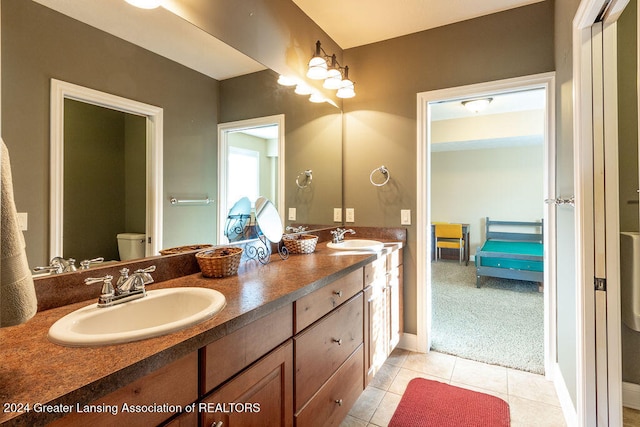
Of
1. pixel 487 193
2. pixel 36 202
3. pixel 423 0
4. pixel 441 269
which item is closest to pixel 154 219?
pixel 36 202

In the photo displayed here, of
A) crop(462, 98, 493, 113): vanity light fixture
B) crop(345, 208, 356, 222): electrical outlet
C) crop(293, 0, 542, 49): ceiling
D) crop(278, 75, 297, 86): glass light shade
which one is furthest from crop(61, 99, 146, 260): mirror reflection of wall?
crop(462, 98, 493, 113): vanity light fixture

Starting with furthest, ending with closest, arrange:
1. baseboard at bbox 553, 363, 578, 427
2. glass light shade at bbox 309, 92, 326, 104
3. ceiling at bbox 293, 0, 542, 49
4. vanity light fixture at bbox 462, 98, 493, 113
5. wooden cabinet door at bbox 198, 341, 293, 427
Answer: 1. vanity light fixture at bbox 462, 98, 493, 113
2. glass light shade at bbox 309, 92, 326, 104
3. ceiling at bbox 293, 0, 542, 49
4. baseboard at bbox 553, 363, 578, 427
5. wooden cabinet door at bbox 198, 341, 293, 427

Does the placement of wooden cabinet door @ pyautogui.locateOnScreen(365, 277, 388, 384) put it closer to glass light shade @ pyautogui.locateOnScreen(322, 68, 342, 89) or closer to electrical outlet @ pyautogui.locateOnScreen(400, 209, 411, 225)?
electrical outlet @ pyautogui.locateOnScreen(400, 209, 411, 225)

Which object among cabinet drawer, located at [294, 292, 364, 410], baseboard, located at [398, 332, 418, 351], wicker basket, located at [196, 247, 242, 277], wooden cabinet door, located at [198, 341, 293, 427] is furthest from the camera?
baseboard, located at [398, 332, 418, 351]

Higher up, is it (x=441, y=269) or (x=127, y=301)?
(x=127, y=301)

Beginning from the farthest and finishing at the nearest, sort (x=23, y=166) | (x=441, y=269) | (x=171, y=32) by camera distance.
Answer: (x=441, y=269) < (x=171, y=32) < (x=23, y=166)

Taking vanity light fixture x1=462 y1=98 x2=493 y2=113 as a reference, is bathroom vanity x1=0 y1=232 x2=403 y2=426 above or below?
below

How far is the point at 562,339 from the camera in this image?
185 cm

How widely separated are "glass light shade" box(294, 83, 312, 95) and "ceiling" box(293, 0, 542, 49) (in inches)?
19.7

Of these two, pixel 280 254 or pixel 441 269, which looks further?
pixel 441 269

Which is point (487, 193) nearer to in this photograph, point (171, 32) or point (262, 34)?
point (262, 34)

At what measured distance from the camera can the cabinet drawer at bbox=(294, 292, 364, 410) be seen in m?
1.14

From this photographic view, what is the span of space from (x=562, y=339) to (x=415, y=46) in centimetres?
225

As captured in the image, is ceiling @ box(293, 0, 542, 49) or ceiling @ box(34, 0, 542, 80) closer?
ceiling @ box(34, 0, 542, 80)
